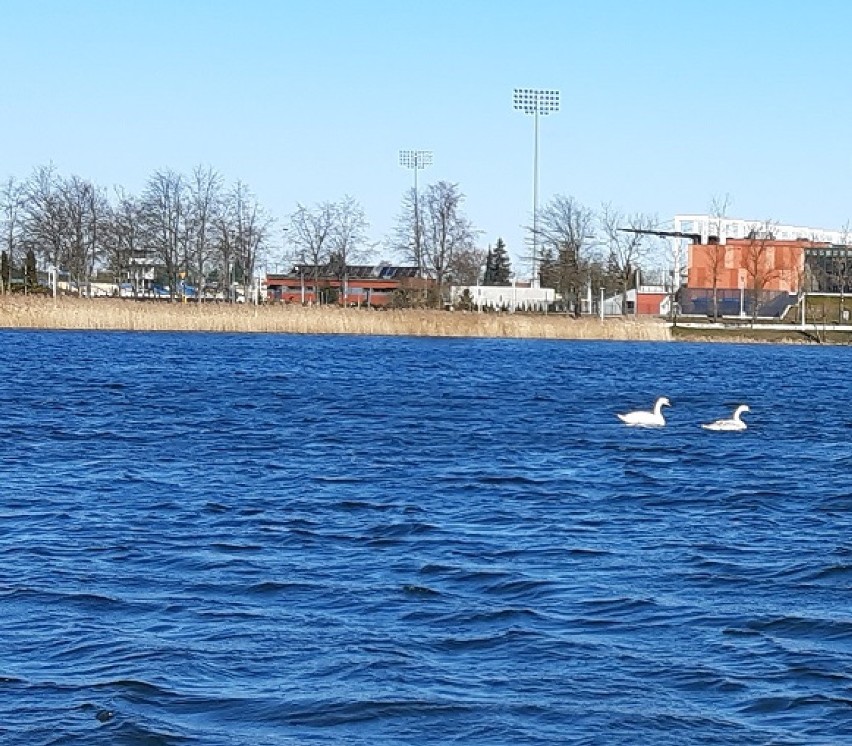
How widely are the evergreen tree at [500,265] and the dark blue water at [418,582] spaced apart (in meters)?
142

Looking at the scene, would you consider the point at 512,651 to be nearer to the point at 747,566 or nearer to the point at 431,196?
the point at 747,566

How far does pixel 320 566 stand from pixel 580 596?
272 centimetres

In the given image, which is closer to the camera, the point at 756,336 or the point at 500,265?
the point at 756,336

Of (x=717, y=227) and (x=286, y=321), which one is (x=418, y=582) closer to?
(x=286, y=321)

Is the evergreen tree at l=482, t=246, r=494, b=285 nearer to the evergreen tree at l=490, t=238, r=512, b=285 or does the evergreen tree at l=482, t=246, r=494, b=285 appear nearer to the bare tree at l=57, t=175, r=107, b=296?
the evergreen tree at l=490, t=238, r=512, b=285

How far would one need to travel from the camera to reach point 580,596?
46.7 feet

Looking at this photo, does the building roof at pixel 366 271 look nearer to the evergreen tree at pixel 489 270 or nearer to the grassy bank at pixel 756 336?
the evergreen tree at pixel 489 270

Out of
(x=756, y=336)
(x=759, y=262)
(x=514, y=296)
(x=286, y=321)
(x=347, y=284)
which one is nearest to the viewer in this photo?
(x=286, y=321)

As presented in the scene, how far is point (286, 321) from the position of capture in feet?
→ 262

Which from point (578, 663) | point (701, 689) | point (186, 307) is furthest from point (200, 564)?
point (186, 307)

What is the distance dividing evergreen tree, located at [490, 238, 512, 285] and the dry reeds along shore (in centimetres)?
8242

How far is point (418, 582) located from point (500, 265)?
16570 cm

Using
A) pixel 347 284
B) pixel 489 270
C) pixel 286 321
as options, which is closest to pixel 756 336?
pixel 286 321

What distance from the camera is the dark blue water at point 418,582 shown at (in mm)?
10688
